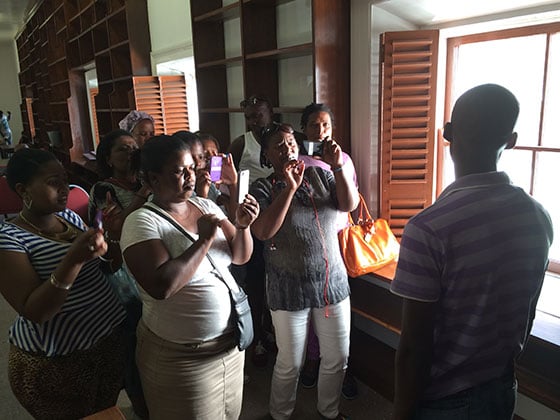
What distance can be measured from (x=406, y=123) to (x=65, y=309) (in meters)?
1.83

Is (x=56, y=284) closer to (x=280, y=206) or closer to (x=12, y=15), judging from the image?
(x=280, y=206)

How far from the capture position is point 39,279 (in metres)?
1.26

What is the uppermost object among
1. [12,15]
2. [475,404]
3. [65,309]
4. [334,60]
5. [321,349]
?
[12,15]

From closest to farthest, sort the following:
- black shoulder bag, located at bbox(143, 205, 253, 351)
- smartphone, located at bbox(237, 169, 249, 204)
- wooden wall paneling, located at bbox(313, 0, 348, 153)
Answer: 1. black shoulder bag, located at bbox(143, 205, 253, 351)
2. smartphone, located at bbox(237, 169, 249, 204)
3. wooden wall paneling, located at bbox(313, 0, 348, 153)

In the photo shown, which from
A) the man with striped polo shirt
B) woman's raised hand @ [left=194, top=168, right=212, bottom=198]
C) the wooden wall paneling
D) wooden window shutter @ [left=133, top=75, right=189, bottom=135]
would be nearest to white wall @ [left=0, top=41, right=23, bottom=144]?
wooden window shutter @ [left=133, top=75, right=189, bottom=135]

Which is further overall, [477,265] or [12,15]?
[12,15]

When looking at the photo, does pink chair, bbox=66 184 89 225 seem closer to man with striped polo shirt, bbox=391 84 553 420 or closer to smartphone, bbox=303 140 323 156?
smartphone, bbox=303 140 323 156

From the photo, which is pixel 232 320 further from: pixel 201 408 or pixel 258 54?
pixel 258 54

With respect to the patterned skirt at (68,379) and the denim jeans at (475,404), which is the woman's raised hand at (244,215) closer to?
the patterned skirt at (68,379)

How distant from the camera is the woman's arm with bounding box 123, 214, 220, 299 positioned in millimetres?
1208

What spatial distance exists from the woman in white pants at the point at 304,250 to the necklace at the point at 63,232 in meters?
0.69

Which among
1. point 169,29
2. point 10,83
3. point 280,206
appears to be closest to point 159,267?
point 280,206

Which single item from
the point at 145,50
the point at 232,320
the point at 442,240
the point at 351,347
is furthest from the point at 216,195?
the point at 145,50

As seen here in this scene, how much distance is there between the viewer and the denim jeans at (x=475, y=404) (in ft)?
3.30
